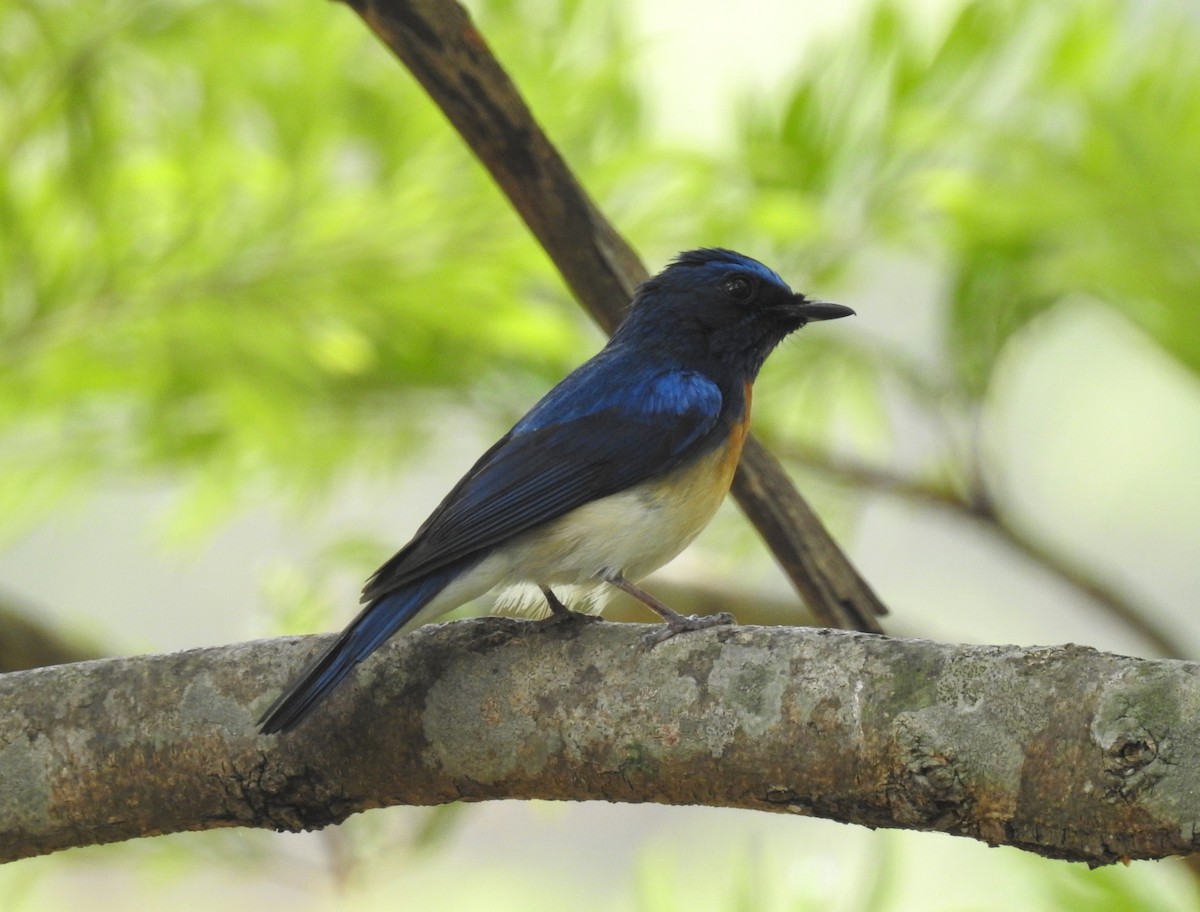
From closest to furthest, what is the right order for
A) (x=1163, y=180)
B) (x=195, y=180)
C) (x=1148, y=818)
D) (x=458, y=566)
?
(x=1148, y=818), (x=458, y=566), (x=1163, y=180), (x=195, y=180)

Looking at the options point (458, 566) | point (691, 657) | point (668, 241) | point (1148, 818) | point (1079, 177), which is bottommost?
point (1148, 818)

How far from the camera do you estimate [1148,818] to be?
5.19 ft

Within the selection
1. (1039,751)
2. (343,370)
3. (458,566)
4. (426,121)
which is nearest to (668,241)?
(426,121)

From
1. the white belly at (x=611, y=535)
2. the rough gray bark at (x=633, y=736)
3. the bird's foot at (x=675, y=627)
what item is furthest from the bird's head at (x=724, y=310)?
the rough gray bark at (x=633, y=736)

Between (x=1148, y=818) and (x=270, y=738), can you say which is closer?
(x=1148, y=818)

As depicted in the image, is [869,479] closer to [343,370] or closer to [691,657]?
[343,370]

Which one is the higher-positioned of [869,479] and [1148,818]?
[869,479]

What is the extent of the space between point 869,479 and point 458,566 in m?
1.86

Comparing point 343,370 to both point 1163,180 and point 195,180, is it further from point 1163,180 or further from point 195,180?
point 1163,180

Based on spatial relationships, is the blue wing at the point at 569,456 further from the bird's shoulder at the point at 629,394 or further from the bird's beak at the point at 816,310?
the bird's beak at the point at 816,310

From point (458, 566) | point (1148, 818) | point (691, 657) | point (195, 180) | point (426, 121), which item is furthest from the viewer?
point (426, 121)

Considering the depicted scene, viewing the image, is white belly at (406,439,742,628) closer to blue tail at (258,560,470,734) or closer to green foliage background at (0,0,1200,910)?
blue tail at (258,560,470,734)

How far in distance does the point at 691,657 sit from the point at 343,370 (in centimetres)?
227

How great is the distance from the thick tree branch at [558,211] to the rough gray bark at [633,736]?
2.27 feet
